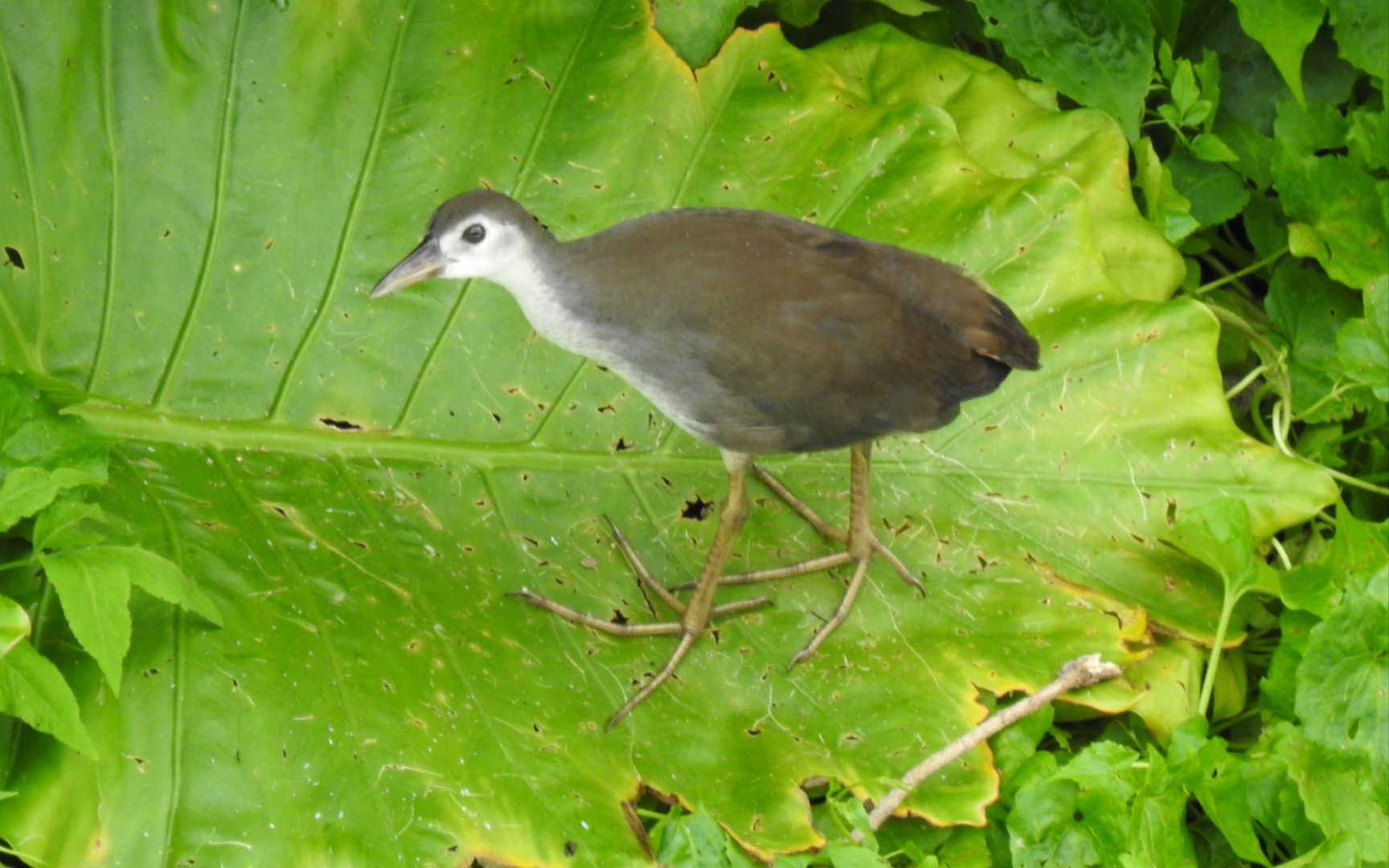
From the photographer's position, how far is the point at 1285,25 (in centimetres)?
257

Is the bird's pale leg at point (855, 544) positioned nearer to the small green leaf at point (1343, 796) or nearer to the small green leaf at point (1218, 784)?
the small green leaf at point (1218, 784)

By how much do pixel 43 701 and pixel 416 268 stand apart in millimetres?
640

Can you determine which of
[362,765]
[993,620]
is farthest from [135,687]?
[993,620]

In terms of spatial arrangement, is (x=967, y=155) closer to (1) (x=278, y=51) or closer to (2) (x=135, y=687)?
(1) (x=278, y=51)

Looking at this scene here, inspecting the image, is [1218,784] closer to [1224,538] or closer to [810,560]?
[1224,538]

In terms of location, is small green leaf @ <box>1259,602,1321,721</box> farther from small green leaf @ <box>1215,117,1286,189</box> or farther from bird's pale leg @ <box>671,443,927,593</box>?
small green leaf @ <box>1215,117,1286,189</box>

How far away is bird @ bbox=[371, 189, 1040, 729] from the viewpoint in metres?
1.77

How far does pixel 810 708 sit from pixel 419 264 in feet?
2.83

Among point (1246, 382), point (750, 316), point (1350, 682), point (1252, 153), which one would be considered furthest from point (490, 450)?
point (1252, 153)

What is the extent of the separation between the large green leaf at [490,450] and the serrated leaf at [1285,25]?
342 millimetres

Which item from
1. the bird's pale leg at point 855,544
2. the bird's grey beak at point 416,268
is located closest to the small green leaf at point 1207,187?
the bird's pale leg at point 855,544

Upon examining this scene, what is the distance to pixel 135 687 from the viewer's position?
1636 mm

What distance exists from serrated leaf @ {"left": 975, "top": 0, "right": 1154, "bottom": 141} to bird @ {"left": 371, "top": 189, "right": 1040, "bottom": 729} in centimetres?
79

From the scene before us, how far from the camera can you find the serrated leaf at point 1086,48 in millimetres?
2582
